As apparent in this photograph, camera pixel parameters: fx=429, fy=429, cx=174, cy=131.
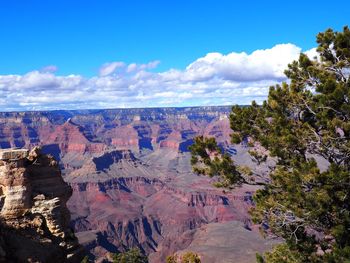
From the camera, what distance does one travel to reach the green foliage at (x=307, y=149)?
58.3ft

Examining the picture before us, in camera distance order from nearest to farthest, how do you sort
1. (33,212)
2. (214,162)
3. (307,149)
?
(307,149) < (214,162) < (33,212)

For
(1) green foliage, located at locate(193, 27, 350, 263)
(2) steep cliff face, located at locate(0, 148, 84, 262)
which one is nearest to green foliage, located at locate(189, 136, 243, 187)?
(1) green foliage, located at locate(193, 27, 350, 263)

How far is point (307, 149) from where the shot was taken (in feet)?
65.1

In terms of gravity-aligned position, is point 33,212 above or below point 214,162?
below

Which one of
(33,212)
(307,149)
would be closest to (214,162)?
(307,149)

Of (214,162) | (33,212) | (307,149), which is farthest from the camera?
(33,212)

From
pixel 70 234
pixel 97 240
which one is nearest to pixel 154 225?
pixel 97 240

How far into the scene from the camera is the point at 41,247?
825 inches

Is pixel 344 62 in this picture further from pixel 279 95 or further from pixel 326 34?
pixel 279 95

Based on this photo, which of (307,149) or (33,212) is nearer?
(307,149)

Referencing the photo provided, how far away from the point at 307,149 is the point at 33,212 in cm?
1583

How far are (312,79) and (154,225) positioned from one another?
6390 inches

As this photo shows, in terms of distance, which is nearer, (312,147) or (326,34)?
(312,147)

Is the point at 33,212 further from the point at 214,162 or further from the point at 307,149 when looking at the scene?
the point at 307,149
